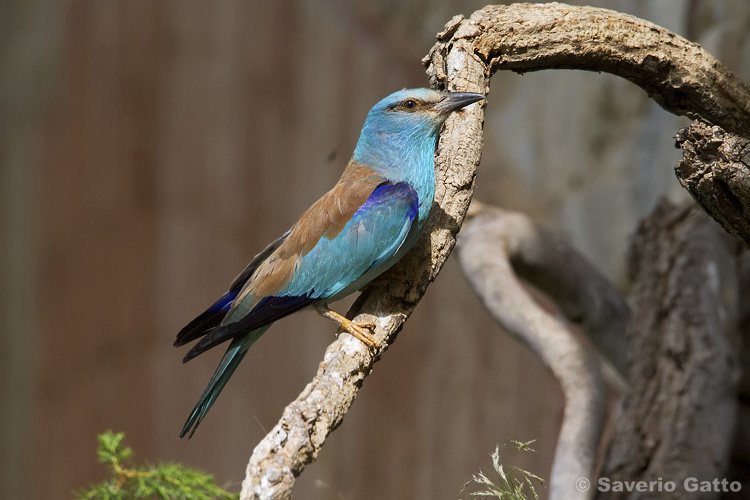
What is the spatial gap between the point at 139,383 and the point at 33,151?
2.09m

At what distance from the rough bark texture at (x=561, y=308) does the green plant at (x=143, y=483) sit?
1189 mm

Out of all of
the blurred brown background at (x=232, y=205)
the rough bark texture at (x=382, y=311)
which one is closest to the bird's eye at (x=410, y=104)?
the rough bark texture at (x=382, y=311)

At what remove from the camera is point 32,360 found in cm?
594

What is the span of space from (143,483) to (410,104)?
4.35ft

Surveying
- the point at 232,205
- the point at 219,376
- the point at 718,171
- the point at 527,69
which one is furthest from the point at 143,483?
the point at 232,205

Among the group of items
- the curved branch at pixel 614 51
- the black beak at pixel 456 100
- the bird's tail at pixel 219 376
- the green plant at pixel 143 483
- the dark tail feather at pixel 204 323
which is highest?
the curved branch at pixel 614 51

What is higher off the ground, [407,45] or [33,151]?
[407,45]

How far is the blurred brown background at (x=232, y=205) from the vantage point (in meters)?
4.18

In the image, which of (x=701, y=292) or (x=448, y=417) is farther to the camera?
(x=448, y=417)

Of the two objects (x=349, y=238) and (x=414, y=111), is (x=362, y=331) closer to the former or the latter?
(x=349, y=238)

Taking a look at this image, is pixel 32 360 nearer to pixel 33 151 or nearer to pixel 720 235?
pixel 33 151

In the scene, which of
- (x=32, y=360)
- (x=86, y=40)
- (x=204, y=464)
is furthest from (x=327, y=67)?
(x=32, y=360)

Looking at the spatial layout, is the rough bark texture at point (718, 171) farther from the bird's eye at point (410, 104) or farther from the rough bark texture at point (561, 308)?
the rough bark texture at point (561, 308)

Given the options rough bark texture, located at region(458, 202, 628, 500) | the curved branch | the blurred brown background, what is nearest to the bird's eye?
→ the curved branch
